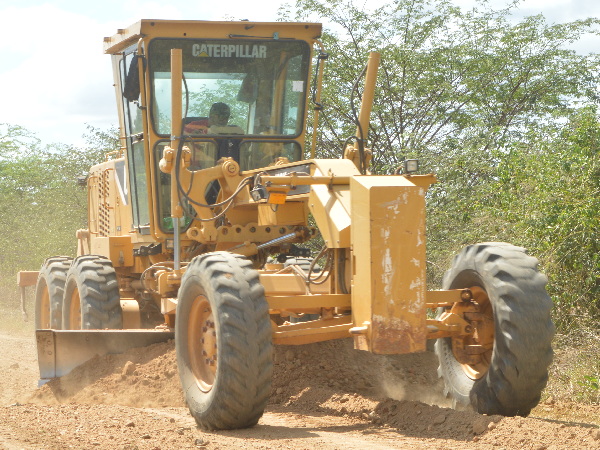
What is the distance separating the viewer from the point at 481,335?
5.54m

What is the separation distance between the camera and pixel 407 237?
494 centimetres

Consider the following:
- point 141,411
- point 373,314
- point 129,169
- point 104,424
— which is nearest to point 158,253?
point 129,169

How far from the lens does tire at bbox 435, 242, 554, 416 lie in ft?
16.4

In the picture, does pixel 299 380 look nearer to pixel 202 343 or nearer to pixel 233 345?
pixel 202 343

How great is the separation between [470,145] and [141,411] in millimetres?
7662

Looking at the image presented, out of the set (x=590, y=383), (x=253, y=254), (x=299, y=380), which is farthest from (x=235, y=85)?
(x=590, y=383)

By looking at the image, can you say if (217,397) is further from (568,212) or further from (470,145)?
(470,145)

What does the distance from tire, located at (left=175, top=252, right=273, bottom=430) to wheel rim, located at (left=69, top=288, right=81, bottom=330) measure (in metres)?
3.56

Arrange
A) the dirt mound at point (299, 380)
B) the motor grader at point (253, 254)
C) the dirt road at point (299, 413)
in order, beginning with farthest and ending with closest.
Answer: the dirt mound at point (299, 380) < the motor grader at point (253, 254) < the dirt road at point (299, 413)

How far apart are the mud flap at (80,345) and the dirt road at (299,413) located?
9 centimetres

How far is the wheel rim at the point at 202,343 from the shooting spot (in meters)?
5.39

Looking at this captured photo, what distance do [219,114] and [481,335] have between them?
3.68 meters

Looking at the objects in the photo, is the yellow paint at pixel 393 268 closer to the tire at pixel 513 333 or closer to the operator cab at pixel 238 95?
the tire at pixel 513 333

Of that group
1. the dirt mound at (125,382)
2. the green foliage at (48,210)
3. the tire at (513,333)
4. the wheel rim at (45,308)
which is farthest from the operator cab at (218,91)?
the green foliage at (48,210)
